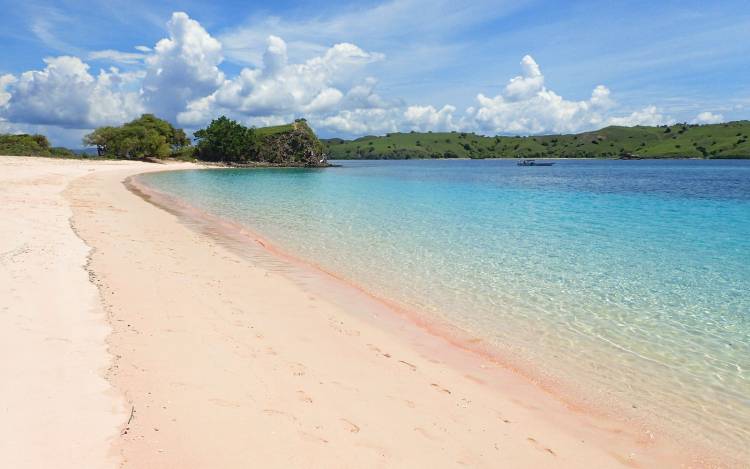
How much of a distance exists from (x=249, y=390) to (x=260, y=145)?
169m

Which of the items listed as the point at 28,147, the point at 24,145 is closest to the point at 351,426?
the point at 28,147

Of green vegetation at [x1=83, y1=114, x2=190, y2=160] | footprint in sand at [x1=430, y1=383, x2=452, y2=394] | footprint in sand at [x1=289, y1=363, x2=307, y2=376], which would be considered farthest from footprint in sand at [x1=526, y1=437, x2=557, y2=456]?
green vegetation at [x1=83, y1=114, x2=190, y2=160]

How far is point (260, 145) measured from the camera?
166625 millimetres

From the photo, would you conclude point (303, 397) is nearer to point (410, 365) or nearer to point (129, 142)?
point (410, 365)

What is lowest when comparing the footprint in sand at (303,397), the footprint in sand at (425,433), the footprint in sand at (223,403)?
the footprint in sand at (425,433)

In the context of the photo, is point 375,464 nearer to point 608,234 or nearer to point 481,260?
point 481,260

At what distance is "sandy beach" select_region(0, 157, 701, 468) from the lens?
4.89 metres

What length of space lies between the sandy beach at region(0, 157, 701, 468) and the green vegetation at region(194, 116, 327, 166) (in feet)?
502

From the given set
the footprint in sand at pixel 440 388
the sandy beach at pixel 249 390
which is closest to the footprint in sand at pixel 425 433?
the sandy beach at pixel 249 390

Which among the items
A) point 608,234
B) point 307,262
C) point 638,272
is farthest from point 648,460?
point 608,234

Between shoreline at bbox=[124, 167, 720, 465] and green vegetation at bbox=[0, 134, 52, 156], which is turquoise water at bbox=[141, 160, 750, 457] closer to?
shoreline at bbox=[124, 167, 720, 465]

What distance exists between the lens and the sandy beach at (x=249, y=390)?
489 cm

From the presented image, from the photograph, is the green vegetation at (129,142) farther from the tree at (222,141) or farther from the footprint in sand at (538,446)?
the footprint in sand at (538,446)

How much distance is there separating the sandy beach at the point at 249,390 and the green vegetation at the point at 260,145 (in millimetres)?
152972
